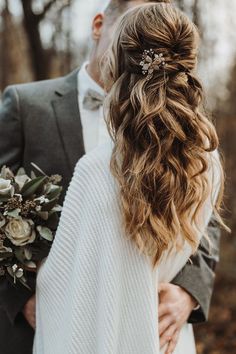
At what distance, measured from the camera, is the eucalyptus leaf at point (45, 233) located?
7.68 feet

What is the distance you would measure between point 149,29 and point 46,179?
74 cm

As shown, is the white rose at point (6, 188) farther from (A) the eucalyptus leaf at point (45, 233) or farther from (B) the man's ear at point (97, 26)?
(B) the man's ear at point (97, 26)

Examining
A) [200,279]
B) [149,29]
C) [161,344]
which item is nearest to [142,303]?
[161,344]

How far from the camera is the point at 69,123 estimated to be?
113 inches

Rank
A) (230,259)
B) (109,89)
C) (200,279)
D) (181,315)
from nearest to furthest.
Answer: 1. (109,89)
2. (181,315)
3. (200,279)
4. (230,259)

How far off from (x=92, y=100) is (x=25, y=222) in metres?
0.88

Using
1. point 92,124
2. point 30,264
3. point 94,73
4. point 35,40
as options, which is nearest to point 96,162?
point 30,264

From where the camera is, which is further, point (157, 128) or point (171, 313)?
point (171, 313)

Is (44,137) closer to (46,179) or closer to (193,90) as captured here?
(46,179)

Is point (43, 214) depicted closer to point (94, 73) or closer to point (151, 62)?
point (151, 62)

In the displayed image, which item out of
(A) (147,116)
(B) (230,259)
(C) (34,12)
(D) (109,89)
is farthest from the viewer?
(B) (230,259)

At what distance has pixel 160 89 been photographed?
6.95ft

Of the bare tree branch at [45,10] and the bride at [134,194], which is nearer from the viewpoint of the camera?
the bride at [134,194]

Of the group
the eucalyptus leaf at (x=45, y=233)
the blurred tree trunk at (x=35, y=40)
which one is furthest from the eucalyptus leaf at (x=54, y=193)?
the blurred tree trunk at (x=35, y=40)
